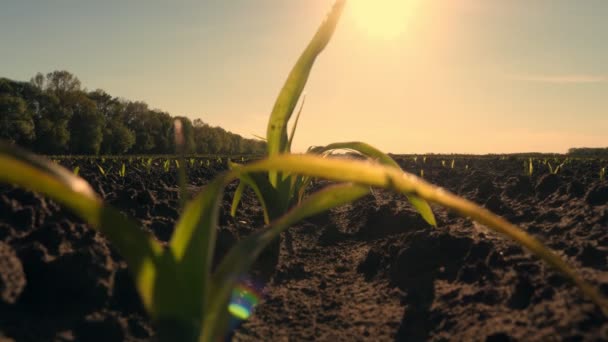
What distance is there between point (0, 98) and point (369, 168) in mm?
26053

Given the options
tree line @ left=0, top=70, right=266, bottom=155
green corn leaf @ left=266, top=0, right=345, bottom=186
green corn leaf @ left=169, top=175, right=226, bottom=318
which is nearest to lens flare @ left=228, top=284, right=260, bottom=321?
green corn leaf @ left=266, top=0, right=345, bottom=186

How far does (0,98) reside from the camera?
21406 mm

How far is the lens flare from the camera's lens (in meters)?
1.45

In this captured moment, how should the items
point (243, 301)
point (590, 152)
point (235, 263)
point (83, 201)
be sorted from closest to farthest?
point (83, 201) → point (235, 263) → point (243, 301) → point (590, 152)

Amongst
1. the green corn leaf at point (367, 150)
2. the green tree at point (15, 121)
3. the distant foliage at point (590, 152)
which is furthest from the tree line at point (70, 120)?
the distant foliage at point (590, 152)

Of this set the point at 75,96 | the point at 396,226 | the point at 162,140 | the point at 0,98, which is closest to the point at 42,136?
the point at 0,98

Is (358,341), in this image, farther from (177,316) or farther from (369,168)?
(369,168)

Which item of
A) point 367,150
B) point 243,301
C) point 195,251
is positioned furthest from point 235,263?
point 367,150

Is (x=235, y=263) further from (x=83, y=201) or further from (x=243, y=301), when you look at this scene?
(x=243, y=301)

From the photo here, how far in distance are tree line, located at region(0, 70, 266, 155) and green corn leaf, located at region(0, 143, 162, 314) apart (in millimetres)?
16044

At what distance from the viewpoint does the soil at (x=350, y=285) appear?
3.61 feet

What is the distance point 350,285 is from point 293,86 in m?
0.87

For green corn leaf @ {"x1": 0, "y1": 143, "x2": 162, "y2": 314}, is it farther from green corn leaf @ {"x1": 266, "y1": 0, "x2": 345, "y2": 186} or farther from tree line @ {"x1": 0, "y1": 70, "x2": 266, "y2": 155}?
tree line @ {"x1": 0, "y1": 70, "x2": 266, "y2": 155}

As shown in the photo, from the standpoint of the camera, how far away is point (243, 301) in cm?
154
